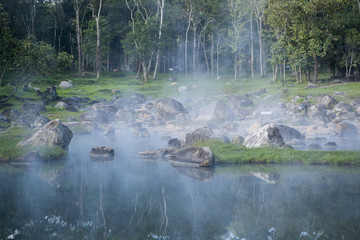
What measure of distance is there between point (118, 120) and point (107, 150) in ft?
43.0

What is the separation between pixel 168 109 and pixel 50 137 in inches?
631

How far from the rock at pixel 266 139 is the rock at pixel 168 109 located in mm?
14158

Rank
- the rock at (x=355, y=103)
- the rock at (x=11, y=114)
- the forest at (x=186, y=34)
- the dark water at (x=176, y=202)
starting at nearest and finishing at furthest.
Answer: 1. the dark water at (x=176, y=202)
2. the rock at (x=11, y=114)
3. the rock at (x=355, y=103)
4. the forest at (x=186, y=34)

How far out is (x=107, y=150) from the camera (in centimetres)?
1903

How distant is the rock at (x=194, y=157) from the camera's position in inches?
645

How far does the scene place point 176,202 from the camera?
479 inches

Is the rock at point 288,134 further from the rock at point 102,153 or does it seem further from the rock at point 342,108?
the rock at point 342,108

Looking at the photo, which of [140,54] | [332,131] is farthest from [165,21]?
[332,131]

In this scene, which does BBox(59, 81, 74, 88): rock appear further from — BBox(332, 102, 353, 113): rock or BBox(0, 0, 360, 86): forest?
BBox(332, 102, 353, 113): rock

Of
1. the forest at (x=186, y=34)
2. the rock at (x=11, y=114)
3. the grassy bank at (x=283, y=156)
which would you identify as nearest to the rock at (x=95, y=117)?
the rock at (x=11, y=114)

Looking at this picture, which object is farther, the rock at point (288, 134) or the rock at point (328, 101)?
the rock at point (328, 101)

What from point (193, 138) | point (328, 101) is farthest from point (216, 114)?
point (193, 138)

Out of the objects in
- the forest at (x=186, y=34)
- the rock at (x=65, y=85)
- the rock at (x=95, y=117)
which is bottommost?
the rock at (x=95, y=117)

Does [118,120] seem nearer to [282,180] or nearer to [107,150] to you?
[107,150]
